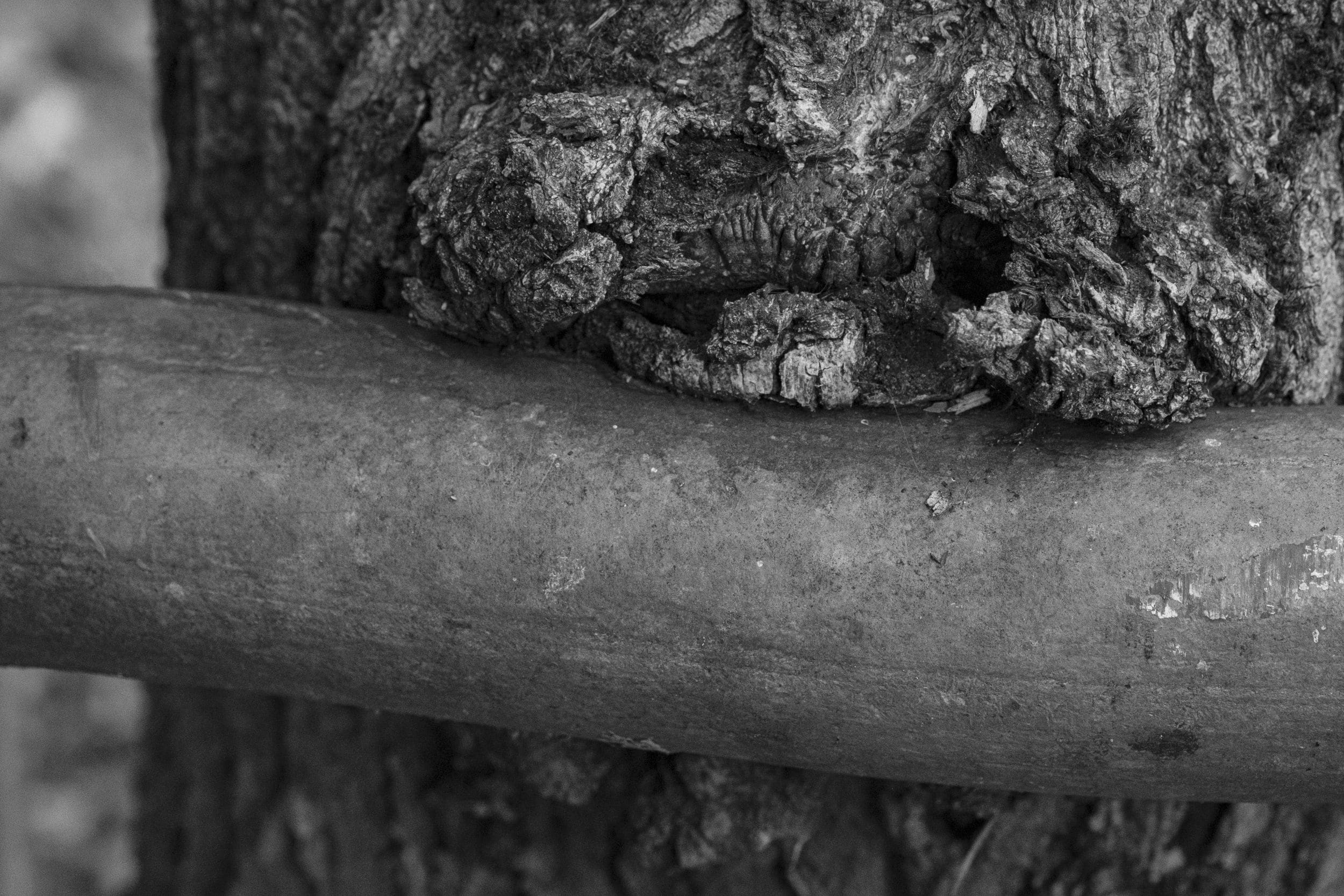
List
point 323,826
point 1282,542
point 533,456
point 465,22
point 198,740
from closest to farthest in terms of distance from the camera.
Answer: point 1282,542 → point 533,456 → point 465,22 → point 323,826 → point 198,740

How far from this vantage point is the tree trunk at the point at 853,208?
3.61 ft

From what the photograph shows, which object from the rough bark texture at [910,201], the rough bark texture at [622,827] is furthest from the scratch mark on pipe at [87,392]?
the rough bark texture at [622,827]

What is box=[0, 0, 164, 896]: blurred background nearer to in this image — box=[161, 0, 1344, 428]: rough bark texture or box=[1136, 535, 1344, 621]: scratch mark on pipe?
box=[161, 0, 1344, 428]: rough bark texture

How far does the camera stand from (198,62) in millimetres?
1577

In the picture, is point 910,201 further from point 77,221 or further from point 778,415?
point 77,221

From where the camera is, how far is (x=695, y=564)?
3.44 ft

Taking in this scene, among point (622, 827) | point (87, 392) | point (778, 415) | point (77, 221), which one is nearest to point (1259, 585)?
point (778, 415)

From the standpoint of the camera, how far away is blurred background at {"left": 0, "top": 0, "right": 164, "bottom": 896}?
378 cm

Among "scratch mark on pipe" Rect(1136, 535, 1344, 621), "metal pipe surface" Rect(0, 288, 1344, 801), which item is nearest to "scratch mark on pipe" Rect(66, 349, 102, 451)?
"metal pipe surface" Rect(0, 288, 1344, 801)

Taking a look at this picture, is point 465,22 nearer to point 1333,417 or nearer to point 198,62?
point 198,62

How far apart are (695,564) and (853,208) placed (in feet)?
1.32

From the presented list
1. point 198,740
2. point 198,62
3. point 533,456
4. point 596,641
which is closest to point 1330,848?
point 596,641

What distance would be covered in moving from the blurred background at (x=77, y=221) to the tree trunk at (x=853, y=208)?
282 centimetres

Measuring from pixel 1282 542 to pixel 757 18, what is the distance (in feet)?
2.27
